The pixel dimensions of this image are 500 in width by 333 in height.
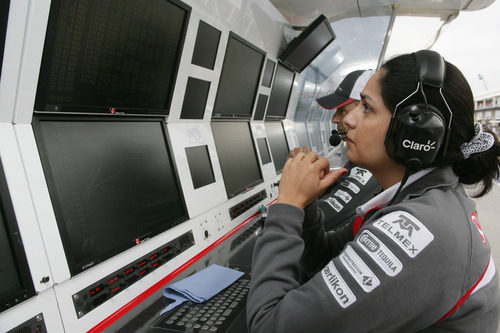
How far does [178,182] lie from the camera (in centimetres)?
156

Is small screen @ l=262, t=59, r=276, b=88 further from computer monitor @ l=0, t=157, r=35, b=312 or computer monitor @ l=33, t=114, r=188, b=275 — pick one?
computer monitor @ l=0, t=157, r=35, b=312

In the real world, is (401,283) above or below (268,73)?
A: below

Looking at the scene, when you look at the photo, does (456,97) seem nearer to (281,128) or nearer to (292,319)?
(292,319)

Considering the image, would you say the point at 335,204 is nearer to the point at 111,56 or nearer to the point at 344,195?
the point at 344,195

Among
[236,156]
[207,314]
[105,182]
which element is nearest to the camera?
[207,314]

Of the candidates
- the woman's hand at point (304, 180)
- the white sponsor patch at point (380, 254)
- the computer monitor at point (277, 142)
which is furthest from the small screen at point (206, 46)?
the white sponsor patch at point (380, 254)

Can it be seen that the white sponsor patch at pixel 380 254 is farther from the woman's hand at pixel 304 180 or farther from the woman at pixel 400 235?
the woman's hand at pixel 304 180

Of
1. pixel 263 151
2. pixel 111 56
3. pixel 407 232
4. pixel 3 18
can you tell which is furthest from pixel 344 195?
pixel 3 18

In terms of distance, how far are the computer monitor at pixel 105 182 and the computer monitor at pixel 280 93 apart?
5.20 ft

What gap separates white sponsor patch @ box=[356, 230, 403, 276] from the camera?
61 cm

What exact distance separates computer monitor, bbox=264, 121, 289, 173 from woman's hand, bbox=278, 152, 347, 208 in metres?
1.84

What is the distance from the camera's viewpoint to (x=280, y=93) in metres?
3.06

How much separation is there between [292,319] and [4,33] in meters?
1.04

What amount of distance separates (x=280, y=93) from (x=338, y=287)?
2600 mm
